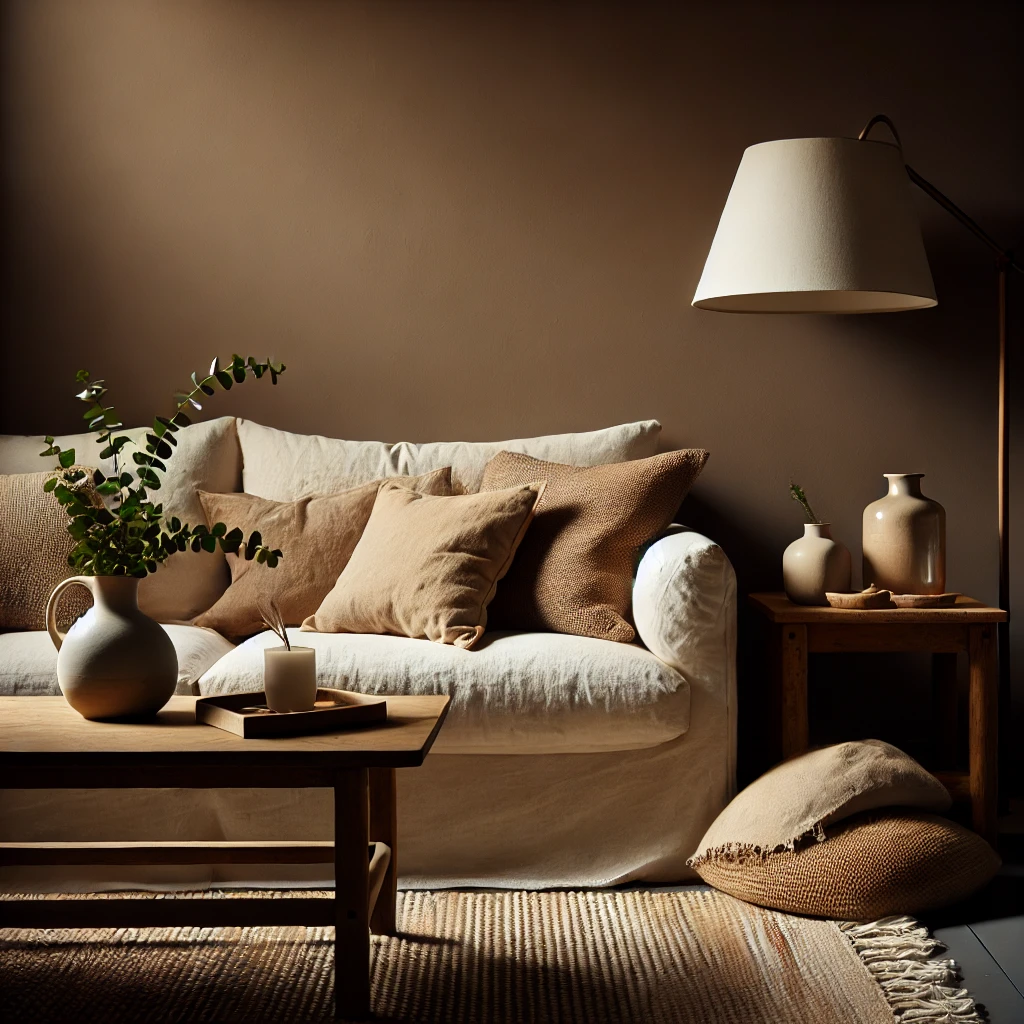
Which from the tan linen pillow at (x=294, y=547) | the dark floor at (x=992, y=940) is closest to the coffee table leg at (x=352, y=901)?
the dark floor at (x=992, y=940)

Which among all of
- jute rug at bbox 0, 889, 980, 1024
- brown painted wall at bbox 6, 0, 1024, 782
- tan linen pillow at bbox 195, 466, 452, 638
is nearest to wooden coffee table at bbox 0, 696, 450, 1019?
jute rug at bbox 0, 889, 980, 1024

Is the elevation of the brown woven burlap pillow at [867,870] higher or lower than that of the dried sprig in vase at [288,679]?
lower

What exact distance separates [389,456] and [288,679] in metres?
1.40

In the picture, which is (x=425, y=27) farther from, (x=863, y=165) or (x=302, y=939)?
(x=302, y=939)

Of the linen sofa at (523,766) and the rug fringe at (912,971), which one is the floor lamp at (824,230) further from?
the rug fringe at (912,971)

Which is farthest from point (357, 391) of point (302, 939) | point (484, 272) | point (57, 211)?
point (302, 939)

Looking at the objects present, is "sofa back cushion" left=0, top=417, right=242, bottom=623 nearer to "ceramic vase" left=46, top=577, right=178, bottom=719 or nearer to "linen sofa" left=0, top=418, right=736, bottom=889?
"linen sofa" left=0, top=418, right=736, bottom=889

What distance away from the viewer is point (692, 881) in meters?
2.39

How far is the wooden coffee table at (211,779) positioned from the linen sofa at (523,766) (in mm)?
362

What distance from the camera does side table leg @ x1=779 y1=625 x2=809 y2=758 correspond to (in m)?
2.53

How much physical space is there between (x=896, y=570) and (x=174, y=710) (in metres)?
1.66

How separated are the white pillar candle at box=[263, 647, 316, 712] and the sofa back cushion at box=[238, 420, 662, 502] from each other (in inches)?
50.4

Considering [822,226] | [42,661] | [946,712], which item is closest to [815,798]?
[946,712]

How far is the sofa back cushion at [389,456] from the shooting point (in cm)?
Result: 299
